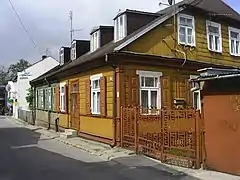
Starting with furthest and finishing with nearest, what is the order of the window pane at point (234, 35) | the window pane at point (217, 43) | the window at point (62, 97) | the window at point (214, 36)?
the window at point (62, 97) < the window pane at point (234, 35) < the window pane at point (217, 43) < the window at point (214, 36)

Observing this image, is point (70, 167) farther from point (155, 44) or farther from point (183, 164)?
point (155, 44)

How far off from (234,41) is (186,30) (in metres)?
4.36

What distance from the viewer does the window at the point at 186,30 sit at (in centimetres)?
1959

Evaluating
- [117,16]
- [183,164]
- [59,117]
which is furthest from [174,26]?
[59,117]

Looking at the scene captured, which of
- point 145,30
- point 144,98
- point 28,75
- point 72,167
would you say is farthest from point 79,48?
point 28,75

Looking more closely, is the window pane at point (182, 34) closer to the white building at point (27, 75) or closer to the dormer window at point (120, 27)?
the dormer window at point (120, 27)

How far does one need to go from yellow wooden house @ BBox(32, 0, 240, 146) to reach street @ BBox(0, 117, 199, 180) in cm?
299

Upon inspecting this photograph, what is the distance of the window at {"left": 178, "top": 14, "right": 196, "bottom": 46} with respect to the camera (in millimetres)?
19594

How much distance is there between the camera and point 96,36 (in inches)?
968

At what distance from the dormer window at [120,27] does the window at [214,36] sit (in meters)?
4.73

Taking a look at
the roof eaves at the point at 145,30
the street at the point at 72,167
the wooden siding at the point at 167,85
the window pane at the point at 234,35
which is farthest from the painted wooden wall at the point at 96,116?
the window pane at the point at 234,35

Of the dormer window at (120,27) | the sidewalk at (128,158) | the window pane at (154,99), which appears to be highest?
the dormer window at (120,27)

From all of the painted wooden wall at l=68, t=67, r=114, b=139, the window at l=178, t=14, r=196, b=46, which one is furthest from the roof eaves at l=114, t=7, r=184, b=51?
the painted wooden wall at l=68, t=67, r=114, b=139

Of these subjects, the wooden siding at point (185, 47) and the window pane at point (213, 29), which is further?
the window pane at point (213, 29)
